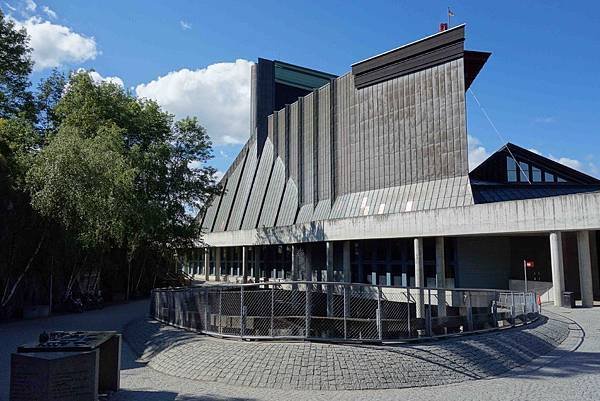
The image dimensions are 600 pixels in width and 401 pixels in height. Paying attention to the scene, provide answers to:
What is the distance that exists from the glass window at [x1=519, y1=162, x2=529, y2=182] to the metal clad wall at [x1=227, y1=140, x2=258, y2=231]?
116 ft

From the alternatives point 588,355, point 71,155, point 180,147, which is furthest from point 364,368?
point 180,147

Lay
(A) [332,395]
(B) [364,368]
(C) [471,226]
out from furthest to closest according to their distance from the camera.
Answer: (C) [471,226] < (B) [364,368] < (A) [332,395]

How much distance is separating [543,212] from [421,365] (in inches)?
707

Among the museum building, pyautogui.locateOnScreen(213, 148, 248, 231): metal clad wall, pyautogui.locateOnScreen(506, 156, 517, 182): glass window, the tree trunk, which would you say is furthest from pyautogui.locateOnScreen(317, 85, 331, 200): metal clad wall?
the tree trunk

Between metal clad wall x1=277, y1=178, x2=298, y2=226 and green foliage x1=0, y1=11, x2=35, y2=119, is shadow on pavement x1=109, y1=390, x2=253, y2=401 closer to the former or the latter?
green foliage x1=0, y1=11, x2=35, y2=119

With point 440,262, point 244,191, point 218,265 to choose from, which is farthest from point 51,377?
point 244,191

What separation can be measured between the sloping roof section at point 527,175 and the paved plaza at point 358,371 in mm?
25619

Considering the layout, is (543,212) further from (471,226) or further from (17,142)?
(17,142)

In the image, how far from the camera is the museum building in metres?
28.5

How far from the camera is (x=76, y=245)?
22797 mm

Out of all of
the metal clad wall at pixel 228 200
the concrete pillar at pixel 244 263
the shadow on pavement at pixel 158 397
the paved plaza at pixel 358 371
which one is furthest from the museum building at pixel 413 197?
the shadow on pavement at pixel 158 397

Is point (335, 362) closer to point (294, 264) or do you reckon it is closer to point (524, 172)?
point (524, 172)

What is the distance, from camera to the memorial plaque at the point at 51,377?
7355 mm

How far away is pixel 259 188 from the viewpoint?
61594mm
